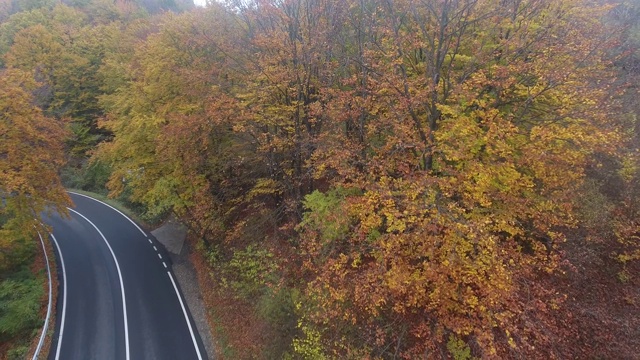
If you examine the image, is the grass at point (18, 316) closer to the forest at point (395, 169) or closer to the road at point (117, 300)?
the forest at point (395, 169)

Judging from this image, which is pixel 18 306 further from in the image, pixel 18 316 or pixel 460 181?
pixel 460 181

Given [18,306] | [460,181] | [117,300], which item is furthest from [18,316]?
[460,181]

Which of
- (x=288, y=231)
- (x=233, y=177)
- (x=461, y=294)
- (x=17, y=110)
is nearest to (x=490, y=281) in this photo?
(x=461, y=294)

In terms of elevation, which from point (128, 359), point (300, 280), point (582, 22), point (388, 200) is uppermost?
point (582, 22)

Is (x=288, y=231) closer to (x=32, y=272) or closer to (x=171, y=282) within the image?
(x=171, y=282)

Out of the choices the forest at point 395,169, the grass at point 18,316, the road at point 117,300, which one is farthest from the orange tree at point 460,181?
the grass at point 18,316

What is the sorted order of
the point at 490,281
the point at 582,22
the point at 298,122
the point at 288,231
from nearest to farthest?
the point at 490,281 → the point at 582,22 → the point at 298,122 → the point at 288,231
